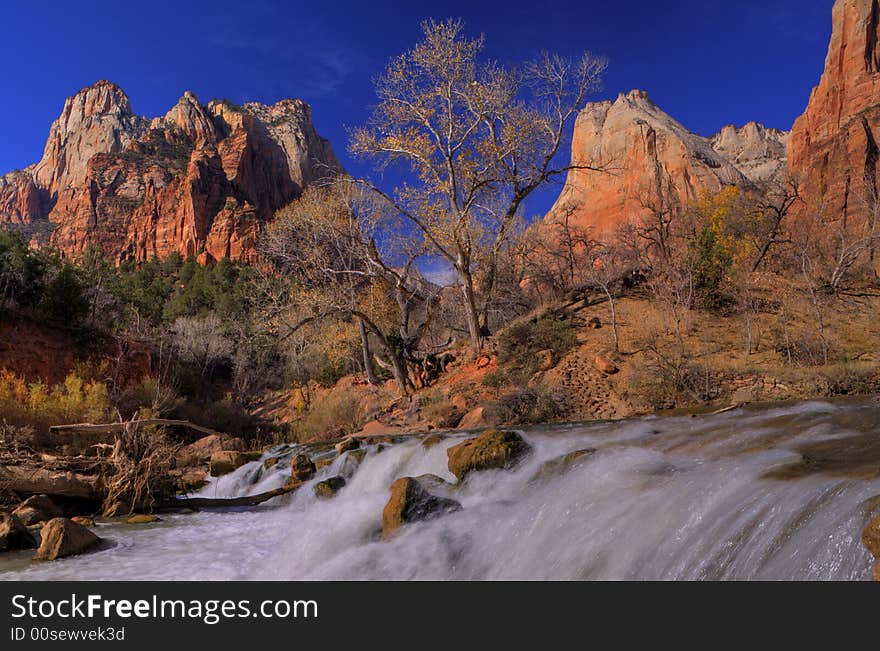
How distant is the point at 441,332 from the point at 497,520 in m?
28.6

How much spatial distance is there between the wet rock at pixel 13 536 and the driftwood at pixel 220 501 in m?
2.66

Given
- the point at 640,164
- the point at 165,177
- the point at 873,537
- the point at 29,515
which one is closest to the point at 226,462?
the point at 29,515

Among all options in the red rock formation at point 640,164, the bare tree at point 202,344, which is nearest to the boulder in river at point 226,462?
the bare tree at point 202,344

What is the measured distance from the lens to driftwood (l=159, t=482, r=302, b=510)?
9.18 meters

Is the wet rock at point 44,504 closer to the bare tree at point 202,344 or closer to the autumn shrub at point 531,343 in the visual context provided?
the autumn shrub at point 531,343

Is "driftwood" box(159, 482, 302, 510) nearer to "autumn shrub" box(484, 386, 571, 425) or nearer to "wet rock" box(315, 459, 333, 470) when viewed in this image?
"wet rock" box(315, 459, 333, 470)

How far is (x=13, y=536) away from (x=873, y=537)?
8309 millimetres

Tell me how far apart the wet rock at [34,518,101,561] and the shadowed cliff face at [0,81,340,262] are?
8402 centimetres

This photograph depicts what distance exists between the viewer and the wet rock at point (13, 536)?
6234mm

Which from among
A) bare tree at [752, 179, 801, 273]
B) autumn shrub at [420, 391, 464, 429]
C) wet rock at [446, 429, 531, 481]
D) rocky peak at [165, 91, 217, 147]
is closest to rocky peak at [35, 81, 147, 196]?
rocky peak at [165, 91, 217, 147]

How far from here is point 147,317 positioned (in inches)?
1774

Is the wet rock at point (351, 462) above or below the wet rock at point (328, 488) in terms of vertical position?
above

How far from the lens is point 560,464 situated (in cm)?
624
